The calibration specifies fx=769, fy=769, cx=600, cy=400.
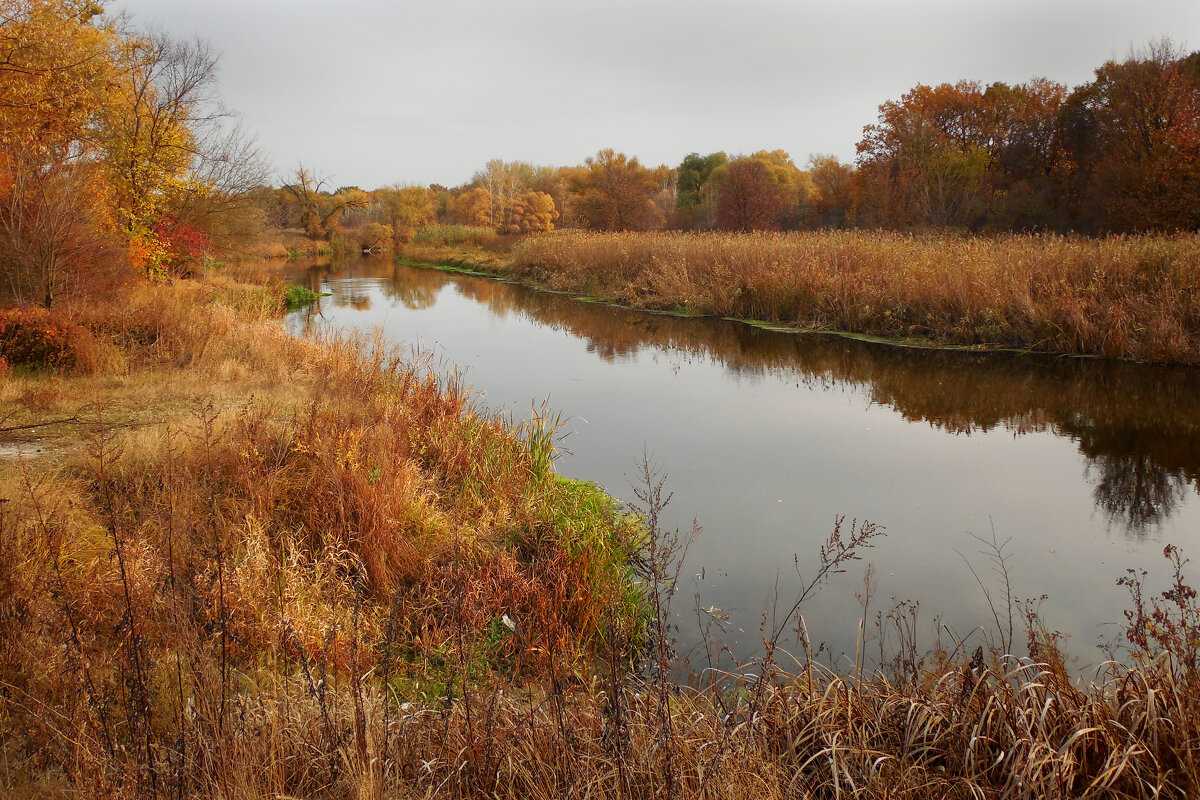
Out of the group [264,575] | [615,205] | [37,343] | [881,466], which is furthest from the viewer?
[615,205]

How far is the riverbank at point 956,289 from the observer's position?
10570 millimetres

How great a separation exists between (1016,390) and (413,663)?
28.2 feet

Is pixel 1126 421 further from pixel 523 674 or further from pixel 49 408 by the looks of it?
pixel 49 408

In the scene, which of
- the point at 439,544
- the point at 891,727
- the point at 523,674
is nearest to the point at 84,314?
the point at 439,544

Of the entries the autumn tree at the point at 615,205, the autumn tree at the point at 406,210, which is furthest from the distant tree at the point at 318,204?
the autumn tree at the point at 615,205

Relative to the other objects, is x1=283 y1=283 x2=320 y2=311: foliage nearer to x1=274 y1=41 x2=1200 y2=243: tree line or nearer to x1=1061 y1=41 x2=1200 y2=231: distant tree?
x1=274 y1=41 x2=1200 y2=243: tree line

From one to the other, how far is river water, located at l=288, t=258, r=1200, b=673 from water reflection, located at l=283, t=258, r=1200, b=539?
0.03m

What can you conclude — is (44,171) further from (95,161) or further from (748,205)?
(748,205)

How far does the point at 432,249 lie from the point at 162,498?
42566mm

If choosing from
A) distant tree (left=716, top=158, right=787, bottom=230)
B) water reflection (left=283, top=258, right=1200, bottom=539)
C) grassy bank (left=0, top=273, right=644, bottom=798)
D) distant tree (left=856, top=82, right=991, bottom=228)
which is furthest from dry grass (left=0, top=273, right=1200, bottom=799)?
distant tree (left=716, top=158, right=787, bottom=230)

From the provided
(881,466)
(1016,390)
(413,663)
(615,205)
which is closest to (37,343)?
(413,663)

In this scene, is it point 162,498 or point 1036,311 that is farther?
point 1036,311

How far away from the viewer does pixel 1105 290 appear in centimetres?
1123

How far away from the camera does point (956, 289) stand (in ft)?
41.4
